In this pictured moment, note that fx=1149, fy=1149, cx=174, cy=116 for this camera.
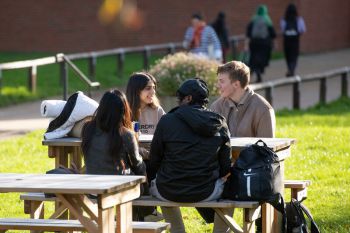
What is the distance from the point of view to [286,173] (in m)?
13.4

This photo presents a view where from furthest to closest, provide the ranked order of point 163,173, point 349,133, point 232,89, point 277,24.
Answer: point 277,24, point 349,133, point 232,89, point 163,173

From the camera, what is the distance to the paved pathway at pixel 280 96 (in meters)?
18.3

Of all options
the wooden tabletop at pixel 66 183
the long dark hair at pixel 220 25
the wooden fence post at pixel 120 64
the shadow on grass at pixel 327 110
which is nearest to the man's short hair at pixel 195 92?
the wooden tabletop at pixel 66 183

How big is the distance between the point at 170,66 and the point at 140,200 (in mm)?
8721

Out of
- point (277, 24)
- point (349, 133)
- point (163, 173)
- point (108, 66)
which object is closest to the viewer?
point (163, 173)

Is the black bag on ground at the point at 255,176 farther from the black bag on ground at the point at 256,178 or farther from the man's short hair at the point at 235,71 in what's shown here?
the man's short hair at the point at 235,71

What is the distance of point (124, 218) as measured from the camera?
8.05 metres

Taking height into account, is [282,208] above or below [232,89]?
below

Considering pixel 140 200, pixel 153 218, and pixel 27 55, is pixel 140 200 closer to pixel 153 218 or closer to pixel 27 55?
Result: pixel 153 218

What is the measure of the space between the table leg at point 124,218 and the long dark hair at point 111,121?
923 millimetres

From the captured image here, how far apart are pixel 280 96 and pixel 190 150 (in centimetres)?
1483

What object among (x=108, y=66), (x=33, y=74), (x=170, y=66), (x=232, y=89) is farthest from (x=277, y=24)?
(x=232, y=89)

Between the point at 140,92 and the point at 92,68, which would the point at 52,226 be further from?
the point at 92,68

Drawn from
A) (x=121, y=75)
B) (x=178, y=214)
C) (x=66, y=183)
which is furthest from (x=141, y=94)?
(x=121, y=75)
